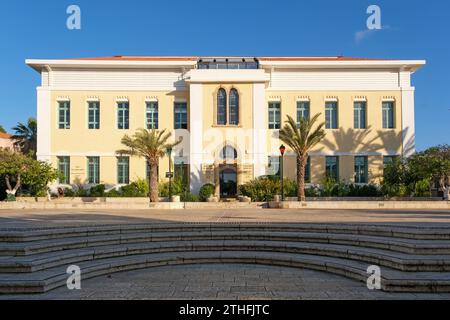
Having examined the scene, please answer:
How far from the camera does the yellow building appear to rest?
34.4 metres

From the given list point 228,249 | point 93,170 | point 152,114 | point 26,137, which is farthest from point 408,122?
point 26,137

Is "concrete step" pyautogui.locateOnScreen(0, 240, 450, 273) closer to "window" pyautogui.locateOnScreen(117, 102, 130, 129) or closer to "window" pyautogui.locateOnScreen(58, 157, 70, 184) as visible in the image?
"window" pyautogui.locateOnScreen(117, 102, 130, 129)

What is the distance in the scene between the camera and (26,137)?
166 ft

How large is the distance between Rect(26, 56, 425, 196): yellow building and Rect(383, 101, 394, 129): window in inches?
3.2

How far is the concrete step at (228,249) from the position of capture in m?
7.60

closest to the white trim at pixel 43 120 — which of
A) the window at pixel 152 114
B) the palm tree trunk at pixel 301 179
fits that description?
the window at pixel 152 114

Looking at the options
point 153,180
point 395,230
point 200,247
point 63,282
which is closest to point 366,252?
point 395,230

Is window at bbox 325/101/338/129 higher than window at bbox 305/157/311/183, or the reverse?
window at bbox 325/101/338/129

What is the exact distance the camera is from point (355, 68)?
3512 cm

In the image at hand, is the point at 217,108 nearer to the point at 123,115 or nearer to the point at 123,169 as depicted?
the point at 123,115

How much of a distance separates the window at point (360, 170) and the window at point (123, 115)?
19.1 metres

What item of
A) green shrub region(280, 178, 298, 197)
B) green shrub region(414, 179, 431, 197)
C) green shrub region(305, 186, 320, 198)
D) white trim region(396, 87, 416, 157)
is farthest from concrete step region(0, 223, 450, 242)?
white trim region(396, 87, 416, 157)

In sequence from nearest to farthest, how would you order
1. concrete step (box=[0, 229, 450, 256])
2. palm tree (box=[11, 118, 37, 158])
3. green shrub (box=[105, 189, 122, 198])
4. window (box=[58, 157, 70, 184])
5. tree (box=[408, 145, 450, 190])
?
concrete step (box=[0, 229, 450, 256]), tree (box=[408, 145, 450, 190]), green shrub (box=[105, 189, 122, 198]), window (box=[58, 157, 70, 184]), palm tree (box=[11, 118, 37, 158])

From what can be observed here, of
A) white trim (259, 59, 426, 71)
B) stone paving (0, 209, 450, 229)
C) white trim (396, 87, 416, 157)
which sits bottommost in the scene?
stone paving (0, 209, 450, 229)
